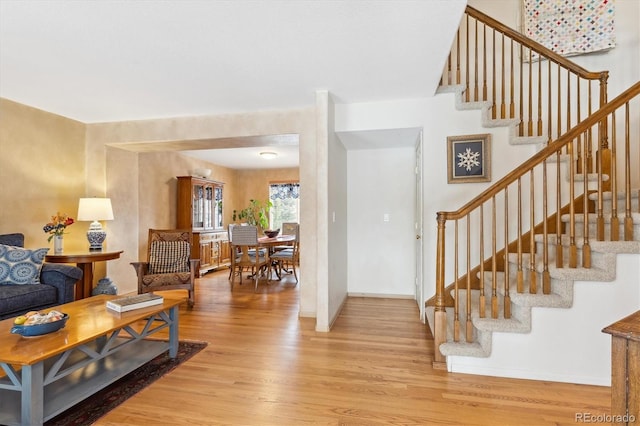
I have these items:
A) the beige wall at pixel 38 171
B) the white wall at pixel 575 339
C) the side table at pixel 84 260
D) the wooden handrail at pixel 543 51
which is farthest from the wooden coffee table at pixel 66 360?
the wooden handrail at pixel 543 51

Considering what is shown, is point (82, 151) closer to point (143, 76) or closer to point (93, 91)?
point (93, 91)

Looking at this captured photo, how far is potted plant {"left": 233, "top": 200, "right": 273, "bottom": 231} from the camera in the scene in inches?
304

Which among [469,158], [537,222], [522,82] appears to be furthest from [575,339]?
[522,82]


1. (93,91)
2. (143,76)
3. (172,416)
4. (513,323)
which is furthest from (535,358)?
(93,91)

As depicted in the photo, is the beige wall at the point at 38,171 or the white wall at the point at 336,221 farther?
the beige wall at the point at 38,171

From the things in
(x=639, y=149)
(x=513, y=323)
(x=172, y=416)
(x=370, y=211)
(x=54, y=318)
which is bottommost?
(x=172, y=416)

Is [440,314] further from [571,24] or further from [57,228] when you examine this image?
[57,228]

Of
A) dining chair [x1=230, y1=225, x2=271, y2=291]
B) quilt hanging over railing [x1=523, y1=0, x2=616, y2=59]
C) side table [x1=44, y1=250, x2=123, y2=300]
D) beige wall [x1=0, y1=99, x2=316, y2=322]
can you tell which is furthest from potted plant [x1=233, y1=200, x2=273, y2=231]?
quilt hanging over railing [x1=523, y1=0, x2=616, y2=59]

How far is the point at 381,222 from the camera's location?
14.9ft

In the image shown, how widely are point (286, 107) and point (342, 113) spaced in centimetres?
64

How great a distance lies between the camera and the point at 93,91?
325 cm

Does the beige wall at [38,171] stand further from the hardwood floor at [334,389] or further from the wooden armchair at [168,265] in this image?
the hardwood floor at [334,389]

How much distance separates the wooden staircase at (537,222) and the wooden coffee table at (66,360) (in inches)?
84.2

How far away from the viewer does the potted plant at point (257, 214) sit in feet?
25.3
